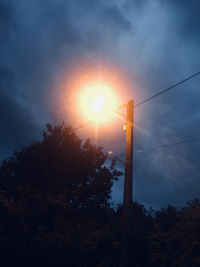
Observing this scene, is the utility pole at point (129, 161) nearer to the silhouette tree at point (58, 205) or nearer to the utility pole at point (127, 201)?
the utility pole at point (127, 201)

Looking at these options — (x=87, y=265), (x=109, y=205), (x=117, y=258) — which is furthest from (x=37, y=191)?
(x=117, y=258)

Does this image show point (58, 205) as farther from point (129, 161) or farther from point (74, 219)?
point (129, 161)

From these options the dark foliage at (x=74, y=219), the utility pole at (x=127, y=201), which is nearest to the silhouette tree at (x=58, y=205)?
the dark foliage at (x=74, y=219)

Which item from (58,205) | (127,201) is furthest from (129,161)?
(58,205)

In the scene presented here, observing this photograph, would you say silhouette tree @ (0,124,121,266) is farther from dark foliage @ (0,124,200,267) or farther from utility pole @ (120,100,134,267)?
utility pole @ (120,100,134,267)

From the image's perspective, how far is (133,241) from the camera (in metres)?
10.5

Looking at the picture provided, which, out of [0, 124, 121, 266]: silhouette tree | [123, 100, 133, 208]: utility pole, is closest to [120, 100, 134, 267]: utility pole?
[123, 100, 133, 208]: utility pole

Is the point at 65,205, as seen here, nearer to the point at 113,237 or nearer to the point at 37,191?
the point at 37,191

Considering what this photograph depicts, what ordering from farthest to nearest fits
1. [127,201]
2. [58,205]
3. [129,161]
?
1. [58,205]
2. [129,161]
3. [127,201]

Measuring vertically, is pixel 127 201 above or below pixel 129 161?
below

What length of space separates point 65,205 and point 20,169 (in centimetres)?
639

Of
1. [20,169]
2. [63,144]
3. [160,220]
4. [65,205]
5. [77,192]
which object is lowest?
[160,220]

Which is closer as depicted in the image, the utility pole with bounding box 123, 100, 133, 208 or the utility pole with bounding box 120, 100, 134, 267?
the utility pole with bounding box 120, 100, 134, 267

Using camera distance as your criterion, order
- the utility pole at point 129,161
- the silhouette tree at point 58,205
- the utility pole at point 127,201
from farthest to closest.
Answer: the silhouette tree at point 58,205 < the utility pole at point 129,161 < the utility pole at point 127,201
